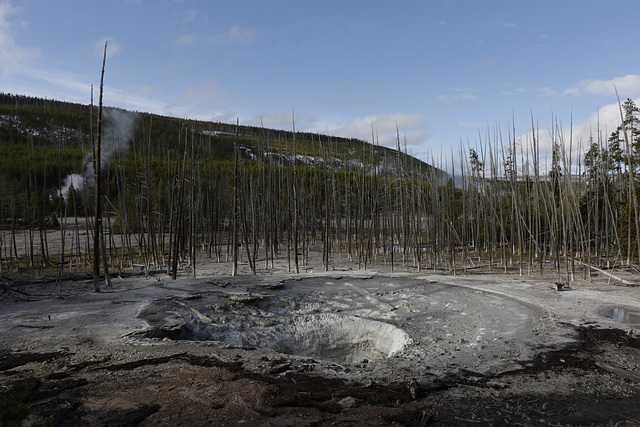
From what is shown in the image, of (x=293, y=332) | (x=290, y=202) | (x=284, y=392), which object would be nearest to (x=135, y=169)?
(x=290, y=202)

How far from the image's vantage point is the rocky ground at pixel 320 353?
344 centimetres

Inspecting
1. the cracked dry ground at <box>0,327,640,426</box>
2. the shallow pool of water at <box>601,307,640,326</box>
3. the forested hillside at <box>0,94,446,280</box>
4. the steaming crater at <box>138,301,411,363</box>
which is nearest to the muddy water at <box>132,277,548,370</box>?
the steaming crater at <box>138,301,411,363</box>

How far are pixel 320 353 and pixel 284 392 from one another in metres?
3.98

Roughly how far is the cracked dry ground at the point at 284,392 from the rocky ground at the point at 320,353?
0.02 meters

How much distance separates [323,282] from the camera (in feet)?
34.2

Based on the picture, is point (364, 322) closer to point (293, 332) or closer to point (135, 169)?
point (293, 332)

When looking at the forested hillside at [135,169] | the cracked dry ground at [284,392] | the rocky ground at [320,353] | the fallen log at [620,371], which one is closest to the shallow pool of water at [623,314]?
the rocky ground at [320,353]

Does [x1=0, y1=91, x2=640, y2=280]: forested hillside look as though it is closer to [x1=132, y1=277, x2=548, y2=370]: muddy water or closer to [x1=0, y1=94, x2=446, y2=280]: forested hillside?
[x1=0, y1=94, x2=446, y2=280]: forested hillside

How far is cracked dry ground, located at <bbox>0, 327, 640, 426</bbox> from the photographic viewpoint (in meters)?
3.30

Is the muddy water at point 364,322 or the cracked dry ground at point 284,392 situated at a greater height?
the cracked dry ground at point 284,392

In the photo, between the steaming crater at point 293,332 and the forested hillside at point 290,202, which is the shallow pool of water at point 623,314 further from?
the steaming crater at point 293,332

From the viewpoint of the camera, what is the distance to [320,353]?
764 centimetres

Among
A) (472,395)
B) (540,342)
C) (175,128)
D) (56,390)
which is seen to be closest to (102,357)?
(56,390)

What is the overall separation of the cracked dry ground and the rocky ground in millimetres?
19
